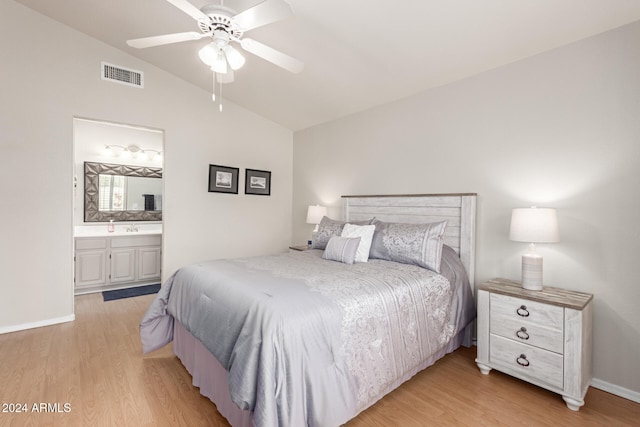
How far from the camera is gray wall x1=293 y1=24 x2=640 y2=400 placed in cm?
200

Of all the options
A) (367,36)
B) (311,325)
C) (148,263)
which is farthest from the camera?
(148,263)

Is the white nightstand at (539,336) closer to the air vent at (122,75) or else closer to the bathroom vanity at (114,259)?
the air vent at (122,75)

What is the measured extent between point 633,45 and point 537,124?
2.20 feet

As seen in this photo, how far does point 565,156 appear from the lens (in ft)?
7.38

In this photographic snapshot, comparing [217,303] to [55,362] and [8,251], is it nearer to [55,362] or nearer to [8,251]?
[55,362]

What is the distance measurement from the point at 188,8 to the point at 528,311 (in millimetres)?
2902

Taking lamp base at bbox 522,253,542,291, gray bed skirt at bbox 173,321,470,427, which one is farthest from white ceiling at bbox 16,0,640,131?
gray bed skirt at bbox 173,321,470,427

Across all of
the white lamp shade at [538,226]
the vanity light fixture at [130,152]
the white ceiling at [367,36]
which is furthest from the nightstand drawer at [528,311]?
the vanity light fixture at [130,152]

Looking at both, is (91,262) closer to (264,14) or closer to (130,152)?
(130,152)

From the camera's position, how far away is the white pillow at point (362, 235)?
2701mm

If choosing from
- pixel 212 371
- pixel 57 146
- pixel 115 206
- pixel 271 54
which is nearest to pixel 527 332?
pixel 212 371

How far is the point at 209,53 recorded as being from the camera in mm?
1962

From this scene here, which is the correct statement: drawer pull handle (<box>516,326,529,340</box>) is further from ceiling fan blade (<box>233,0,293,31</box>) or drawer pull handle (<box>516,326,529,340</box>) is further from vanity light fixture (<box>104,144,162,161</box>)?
vanity light fixture (<box>104,144,162,161</box>)

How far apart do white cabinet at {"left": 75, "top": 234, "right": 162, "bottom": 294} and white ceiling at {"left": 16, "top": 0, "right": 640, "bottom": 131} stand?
2.50 meters
